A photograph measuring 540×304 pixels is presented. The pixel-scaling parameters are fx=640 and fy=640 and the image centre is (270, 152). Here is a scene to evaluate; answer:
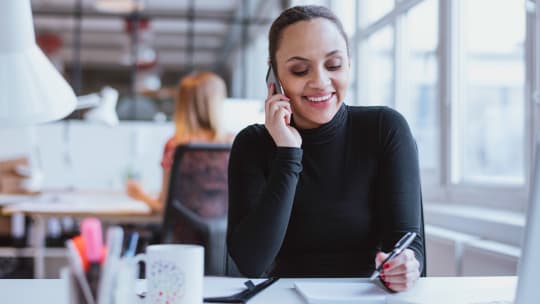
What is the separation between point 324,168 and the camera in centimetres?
156

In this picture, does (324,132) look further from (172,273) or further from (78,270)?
(78,270)

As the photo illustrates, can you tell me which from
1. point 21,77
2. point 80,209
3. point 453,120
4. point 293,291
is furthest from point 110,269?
point 80,209

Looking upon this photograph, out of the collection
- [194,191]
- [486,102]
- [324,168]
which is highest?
[486,102]

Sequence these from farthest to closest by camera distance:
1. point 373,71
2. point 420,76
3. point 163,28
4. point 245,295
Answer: point 163,28 → point 373,71 → point 420,76 → point 245,295

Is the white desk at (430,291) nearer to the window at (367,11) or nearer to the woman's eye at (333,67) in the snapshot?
the woman's eye at (333,67)

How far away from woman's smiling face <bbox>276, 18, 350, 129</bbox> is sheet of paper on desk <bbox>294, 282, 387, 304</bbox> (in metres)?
0.45

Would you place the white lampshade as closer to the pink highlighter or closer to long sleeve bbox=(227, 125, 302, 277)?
the pink highlighter

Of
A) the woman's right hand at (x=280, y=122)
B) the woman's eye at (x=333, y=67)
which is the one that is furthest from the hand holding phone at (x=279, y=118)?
the woman's eye at (x=333, y=67)

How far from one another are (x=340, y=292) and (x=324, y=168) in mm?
442

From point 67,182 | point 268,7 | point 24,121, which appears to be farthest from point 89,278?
point 268,7

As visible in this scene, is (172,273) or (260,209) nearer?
(172,273)

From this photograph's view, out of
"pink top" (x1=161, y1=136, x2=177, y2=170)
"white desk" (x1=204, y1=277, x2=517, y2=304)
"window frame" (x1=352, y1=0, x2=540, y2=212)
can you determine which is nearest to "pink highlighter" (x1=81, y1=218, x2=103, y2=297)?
"white desk" (x1=204, y1=277, x2=517, y2=304)

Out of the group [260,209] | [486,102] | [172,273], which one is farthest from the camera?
[486,102]

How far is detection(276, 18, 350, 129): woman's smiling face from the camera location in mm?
1516
